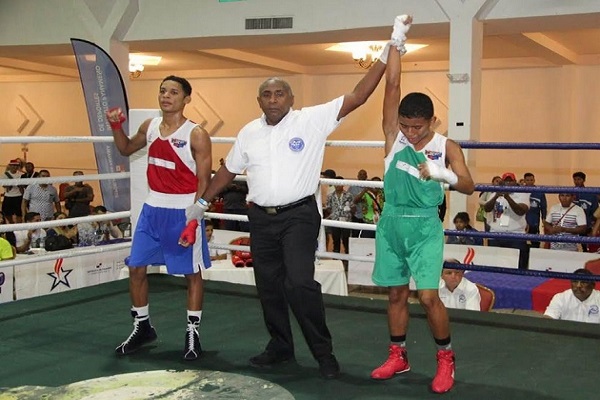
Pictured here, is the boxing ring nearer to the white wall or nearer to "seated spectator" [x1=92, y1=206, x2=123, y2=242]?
"seated spectator" [x1=92, y1=206, x2=123, y2=242]

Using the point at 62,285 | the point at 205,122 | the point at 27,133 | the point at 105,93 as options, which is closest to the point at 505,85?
the point at 205,122

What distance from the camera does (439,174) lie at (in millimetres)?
2891

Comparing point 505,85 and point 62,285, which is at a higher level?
point 505,85

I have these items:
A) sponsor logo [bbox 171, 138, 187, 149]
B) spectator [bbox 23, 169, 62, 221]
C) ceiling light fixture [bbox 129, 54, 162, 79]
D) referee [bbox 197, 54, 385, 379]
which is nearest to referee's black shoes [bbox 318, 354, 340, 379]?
referee [bbox 197, 54, 385, 379]

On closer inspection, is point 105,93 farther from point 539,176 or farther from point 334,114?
point 539,176

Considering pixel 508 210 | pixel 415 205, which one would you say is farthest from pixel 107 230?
pixel 415 205

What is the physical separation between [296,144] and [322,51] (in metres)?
10.2

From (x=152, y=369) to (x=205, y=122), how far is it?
45.3 ft

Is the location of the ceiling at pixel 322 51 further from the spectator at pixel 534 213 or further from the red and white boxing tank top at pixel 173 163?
the red and white boxing tank top at pixel 173 163

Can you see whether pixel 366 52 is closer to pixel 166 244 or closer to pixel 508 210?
pixel 508 210

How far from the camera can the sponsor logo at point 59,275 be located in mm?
6875

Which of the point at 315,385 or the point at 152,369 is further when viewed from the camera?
the point at 152,369

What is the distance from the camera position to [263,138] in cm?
340

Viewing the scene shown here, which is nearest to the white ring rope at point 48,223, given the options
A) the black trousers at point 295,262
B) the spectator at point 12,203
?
the black trousers at point 295,262
